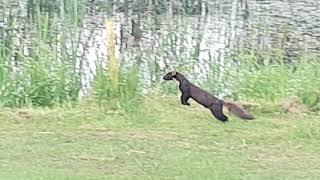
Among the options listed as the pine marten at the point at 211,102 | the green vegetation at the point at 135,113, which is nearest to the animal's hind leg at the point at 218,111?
the pine marten at the point at 211,102

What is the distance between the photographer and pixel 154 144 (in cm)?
576

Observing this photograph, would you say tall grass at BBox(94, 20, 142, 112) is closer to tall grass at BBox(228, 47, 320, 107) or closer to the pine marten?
the pine marten

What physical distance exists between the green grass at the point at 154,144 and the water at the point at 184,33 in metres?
1.21

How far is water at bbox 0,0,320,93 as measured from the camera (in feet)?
27.8

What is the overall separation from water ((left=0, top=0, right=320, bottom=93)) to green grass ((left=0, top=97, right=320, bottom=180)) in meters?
1.21

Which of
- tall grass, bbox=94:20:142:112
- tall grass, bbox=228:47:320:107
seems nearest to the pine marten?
tall grass, bbox=94:20:142:112

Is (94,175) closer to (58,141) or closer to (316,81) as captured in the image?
(58,141)

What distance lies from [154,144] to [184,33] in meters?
3.30

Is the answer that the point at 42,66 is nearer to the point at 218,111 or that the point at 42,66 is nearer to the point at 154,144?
the point at 218,111

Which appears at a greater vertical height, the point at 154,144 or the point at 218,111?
the point at 218,111

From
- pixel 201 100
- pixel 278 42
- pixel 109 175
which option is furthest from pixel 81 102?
pixel 278 42

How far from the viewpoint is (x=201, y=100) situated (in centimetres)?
662

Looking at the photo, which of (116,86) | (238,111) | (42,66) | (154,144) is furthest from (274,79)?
(154,144)

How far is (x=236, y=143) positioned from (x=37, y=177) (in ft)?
5.40
